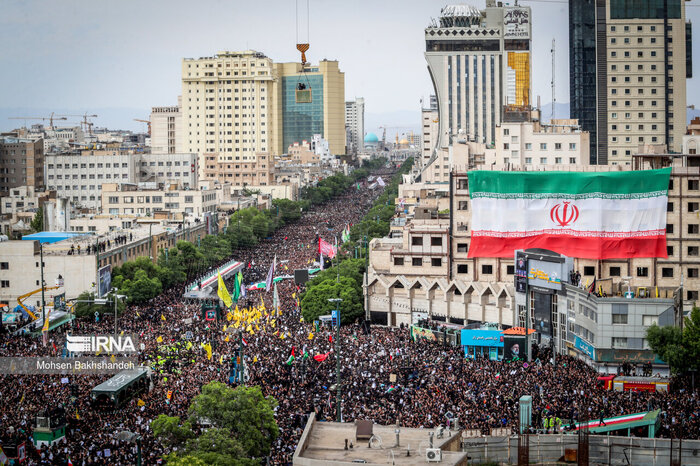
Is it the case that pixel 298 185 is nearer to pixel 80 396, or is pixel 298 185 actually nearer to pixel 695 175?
pixel 695 175

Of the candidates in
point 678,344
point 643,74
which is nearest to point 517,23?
point 643,74

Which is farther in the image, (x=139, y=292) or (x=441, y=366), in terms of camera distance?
(x=139, y=292)

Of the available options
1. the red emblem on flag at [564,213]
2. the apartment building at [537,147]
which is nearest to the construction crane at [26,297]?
the red emblem on flag at [564,213]

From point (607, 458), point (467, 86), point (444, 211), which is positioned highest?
point (467, 86)

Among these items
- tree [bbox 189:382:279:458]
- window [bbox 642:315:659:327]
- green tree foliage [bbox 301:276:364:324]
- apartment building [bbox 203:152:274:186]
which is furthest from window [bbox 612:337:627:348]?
apartment building [bbox 203:152:274:186]

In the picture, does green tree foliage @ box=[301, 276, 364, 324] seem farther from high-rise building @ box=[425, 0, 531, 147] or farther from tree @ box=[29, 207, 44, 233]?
high-rise building @ box=[425, 0, 531, 147]

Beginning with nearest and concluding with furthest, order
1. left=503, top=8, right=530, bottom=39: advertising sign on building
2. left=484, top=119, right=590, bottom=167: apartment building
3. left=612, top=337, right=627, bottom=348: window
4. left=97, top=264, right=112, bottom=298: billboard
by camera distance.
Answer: left=612, top=337, right=627, bottom=348: window
left=97, top=264, right=112, bottom=298: billboard
left=484, top=119, right=590, bottom=167: apartment building
left=503, top=8, right=530, bottom=39: advertising sign on building

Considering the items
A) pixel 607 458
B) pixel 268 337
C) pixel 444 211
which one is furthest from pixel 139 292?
pixel 607 458
